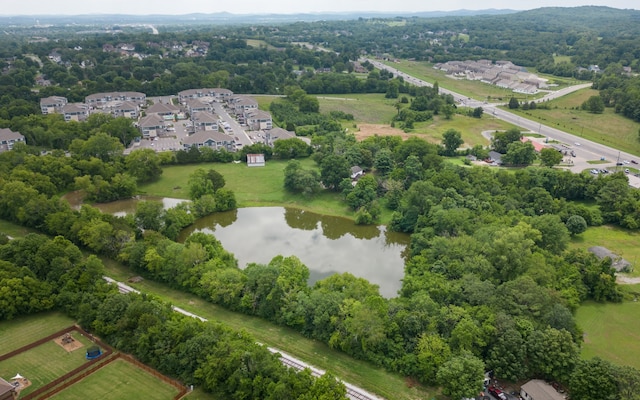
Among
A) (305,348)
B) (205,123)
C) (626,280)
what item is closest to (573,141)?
(626,280)

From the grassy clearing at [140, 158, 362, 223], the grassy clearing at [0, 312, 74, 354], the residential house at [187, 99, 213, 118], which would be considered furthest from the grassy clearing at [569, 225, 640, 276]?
the residential house at [187, 99, 213, 118]

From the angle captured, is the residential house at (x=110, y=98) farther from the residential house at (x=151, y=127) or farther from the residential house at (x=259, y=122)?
the residential house at (x=259, y=122)

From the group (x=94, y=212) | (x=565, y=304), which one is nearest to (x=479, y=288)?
→ (x=565, y=304)

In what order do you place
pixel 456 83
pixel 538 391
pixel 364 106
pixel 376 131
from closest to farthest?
pixel 538 391 < pixel 376 131 < pixel 364 106 < pixel 456 83

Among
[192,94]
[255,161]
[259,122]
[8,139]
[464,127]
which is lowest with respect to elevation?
[255,161]

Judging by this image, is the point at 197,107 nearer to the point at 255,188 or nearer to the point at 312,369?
the point at 255,188

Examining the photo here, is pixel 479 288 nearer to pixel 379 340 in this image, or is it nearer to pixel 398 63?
pixel 379 340
